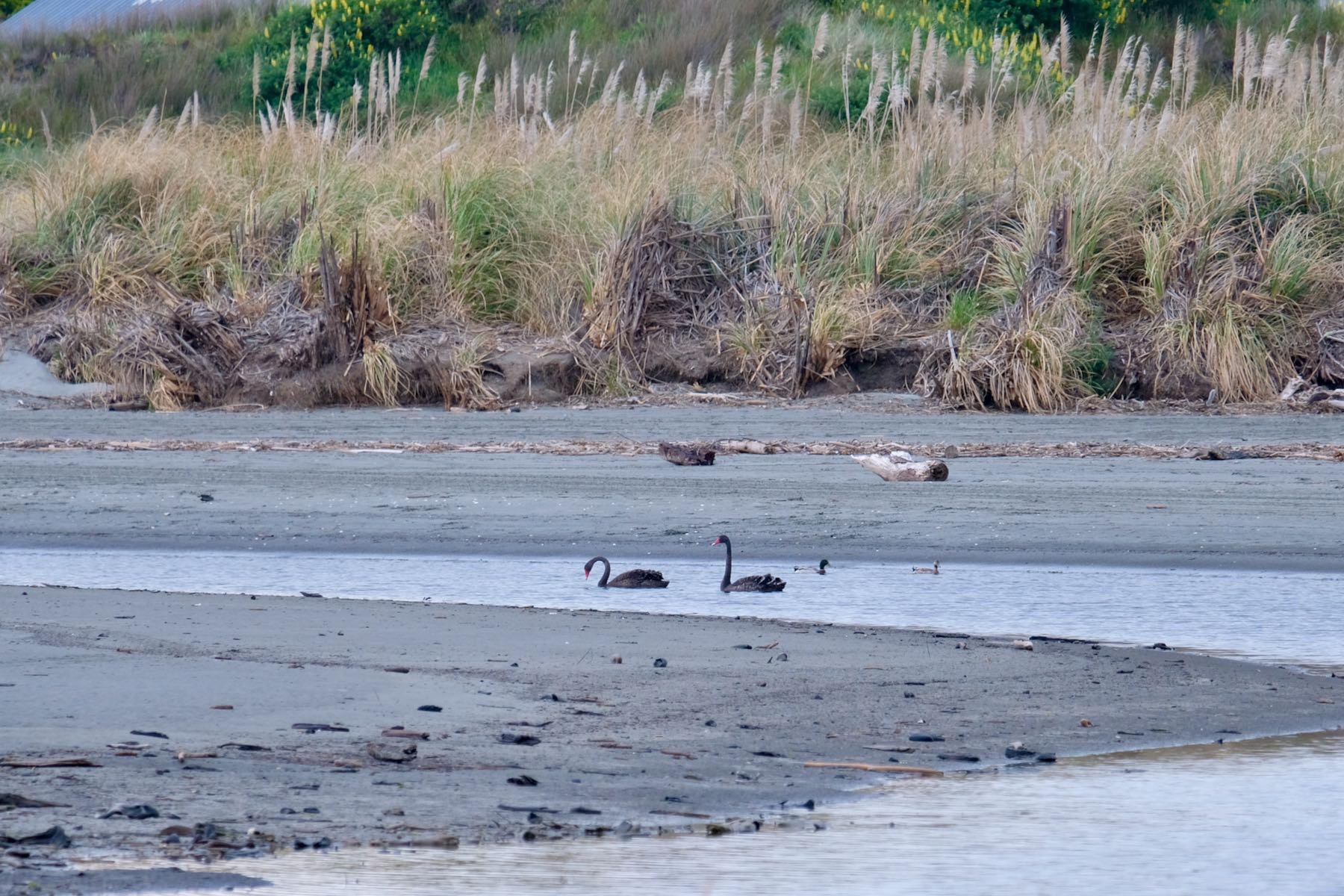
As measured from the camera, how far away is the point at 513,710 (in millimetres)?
4680

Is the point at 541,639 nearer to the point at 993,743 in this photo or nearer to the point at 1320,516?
the point at 993,743

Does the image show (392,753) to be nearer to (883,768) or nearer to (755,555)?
(883,768)

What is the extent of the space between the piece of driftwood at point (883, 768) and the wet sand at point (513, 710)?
0.04 metres

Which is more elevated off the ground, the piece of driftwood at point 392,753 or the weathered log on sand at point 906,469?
the piece of driftwood at point 392,753

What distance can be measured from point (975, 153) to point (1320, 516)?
6.53 m

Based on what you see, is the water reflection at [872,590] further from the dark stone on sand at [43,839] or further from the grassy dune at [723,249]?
the grassy dune at [723,249]

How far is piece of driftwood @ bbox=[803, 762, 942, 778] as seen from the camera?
14.1 ft

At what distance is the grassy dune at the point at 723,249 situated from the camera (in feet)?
42.0

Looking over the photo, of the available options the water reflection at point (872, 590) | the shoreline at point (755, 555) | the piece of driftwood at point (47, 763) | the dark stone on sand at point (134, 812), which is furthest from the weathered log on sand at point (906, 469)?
the dark stone on sand at point (134, 812)

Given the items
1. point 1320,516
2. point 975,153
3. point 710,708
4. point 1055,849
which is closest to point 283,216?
point 975,153

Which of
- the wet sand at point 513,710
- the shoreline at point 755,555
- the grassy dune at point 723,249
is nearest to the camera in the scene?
the wet sand at point 513,710

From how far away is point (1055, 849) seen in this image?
376 cm

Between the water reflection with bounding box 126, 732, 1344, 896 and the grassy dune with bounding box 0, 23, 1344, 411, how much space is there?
800 cm

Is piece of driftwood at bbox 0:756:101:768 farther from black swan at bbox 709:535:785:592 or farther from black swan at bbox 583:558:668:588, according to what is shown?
black swan at bbox 709:535:785:592
